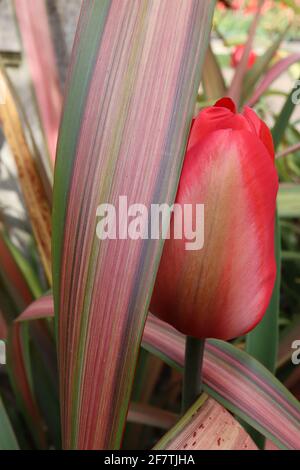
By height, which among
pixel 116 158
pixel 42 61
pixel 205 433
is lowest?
pixel 205 433

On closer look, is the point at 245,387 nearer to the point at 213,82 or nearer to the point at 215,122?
the point at 215,122

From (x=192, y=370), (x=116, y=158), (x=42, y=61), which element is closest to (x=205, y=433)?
(x=192, y=370)

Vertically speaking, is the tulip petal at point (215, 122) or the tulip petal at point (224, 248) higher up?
the tulip petal at point (215, 122)

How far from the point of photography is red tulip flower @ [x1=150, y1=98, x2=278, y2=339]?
0.20 metres

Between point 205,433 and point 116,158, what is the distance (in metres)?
0.13

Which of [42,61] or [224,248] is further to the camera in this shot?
[42,61]

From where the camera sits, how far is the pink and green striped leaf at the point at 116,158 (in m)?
0.19

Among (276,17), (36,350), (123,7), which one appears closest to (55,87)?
(36,350)

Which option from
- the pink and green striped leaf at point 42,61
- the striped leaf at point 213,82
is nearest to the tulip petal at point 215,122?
the pink and green striped leaf at point 42,61

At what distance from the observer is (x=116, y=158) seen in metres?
0.20

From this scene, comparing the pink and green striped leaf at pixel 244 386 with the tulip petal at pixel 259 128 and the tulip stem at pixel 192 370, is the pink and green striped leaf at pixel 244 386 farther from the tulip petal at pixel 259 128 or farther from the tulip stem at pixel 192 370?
the tulip petal at pixel 259 128

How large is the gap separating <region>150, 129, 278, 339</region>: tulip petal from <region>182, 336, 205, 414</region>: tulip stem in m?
0.02

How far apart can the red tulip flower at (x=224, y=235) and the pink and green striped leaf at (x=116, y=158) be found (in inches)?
0.5

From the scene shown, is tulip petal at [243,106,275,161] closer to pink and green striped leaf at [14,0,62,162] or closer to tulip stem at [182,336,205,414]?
tulip stem at [182,336,205,414]
